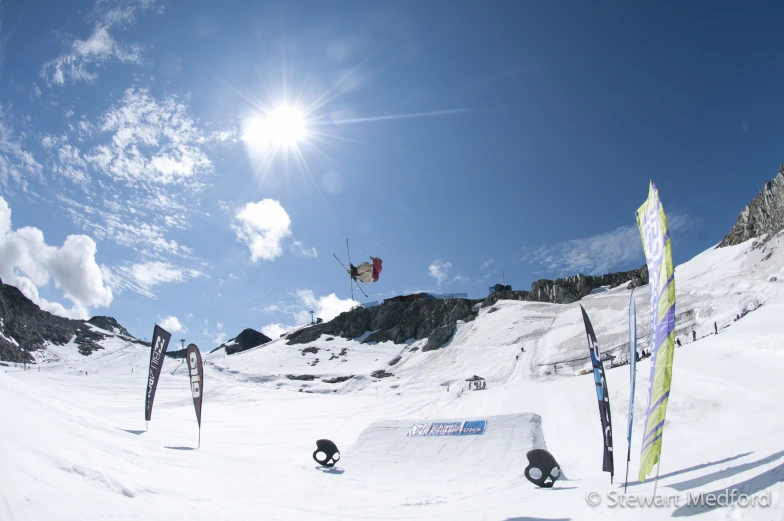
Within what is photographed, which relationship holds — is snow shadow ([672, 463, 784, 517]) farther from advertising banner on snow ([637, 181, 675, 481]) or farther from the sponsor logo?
the sponsor logo

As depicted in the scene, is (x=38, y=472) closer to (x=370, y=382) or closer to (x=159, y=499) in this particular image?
(x=159, y=499)

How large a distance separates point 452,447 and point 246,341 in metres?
117

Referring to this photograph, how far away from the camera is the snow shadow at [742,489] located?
524cm

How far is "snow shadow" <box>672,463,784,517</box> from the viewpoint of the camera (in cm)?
524

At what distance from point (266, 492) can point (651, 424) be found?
28.6ft

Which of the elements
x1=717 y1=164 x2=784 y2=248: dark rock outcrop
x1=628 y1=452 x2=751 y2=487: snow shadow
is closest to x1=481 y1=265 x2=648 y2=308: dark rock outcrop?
x1=717 y1=164 x2=784 y2=248: dark rock outcrop

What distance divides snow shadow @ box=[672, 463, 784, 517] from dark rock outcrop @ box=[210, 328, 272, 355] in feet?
399

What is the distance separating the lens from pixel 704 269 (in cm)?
5228

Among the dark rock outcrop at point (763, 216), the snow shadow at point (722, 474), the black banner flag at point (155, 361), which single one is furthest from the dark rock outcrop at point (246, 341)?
the snow shadow at point (722, 474)

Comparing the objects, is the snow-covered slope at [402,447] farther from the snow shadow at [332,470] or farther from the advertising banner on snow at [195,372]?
the advertising banner on snow at [195,372]

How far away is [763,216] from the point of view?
170 feet

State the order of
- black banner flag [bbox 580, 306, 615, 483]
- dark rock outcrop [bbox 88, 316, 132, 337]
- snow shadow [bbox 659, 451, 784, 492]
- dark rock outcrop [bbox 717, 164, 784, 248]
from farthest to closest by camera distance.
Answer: dark rock outcrop [bbox 88, 316, 132, 337] < dark rock outcrop [bbox 717, 164, 784, 248] < black banner flag [bbox 580, 306, 615, 483] < snow shadow [bbox 659, 451, 784, 492]

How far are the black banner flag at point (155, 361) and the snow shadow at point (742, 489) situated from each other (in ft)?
65.3

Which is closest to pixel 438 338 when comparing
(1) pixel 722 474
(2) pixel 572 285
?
(2) pixel 572 285
